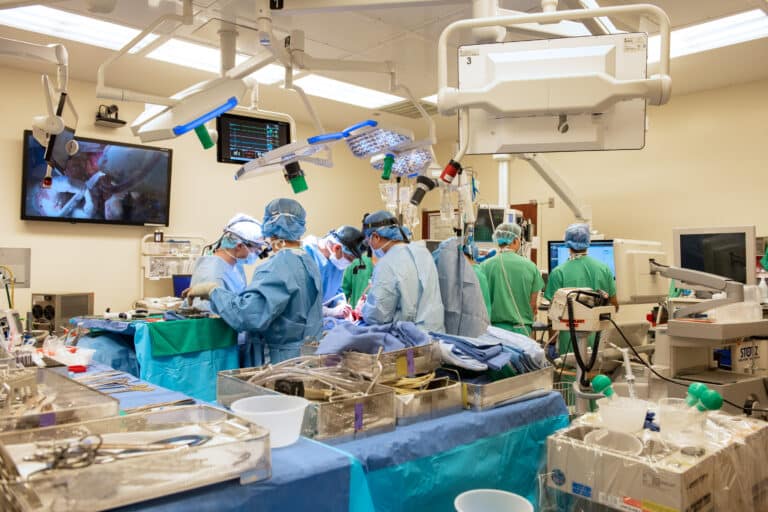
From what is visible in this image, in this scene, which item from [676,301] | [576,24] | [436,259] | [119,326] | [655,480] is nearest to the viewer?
[655,480]

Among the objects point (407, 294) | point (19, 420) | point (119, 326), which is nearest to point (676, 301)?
point (407, 294)

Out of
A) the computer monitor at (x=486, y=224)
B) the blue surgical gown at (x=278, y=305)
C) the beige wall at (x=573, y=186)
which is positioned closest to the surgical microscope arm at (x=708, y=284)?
the blue surgical gown at (x=278, y=305)

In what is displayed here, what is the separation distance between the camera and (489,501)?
1483mm

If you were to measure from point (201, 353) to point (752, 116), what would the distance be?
17.0ft

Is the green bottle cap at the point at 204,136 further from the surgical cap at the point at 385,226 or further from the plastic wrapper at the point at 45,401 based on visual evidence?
the plastic wrapper at the point at 45,401

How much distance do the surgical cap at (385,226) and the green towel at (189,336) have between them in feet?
3.34

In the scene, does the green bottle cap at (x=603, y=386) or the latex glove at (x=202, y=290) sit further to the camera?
the latex glove at (x=202, y=290)

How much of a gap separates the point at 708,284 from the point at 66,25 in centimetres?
431

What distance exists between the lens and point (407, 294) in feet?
9.94

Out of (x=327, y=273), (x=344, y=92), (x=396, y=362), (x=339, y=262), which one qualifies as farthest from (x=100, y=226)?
(x=396, y=362)

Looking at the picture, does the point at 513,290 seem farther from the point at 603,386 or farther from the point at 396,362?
the point at 396,362

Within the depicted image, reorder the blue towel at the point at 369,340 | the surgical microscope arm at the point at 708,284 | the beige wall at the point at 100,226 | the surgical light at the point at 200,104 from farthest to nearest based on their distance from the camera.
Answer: the beige wall at the point at 100,226 < the surgical microscope arm at the point at 708,284 < the surgical light at the point at 200,104 < the blue towel at the point at 369,340

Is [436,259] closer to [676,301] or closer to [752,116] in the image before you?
[676,301]

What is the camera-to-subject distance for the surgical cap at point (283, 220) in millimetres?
3287
